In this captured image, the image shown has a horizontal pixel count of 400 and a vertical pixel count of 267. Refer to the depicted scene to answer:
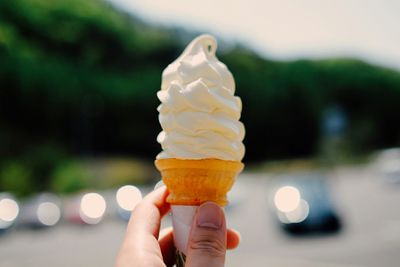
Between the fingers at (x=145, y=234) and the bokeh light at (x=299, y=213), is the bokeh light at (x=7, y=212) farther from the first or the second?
the fingers at (x=145, y=234)

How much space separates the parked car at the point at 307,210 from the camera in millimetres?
11508

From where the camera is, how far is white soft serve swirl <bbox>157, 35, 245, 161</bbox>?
1.92 metres

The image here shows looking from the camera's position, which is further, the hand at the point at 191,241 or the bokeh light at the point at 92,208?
the bokeh light at the point at 92,208

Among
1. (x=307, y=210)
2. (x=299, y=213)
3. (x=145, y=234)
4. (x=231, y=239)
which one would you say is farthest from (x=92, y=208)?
(x=145, y=234)

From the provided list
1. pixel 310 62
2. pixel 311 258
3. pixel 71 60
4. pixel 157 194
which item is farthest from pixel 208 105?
pixel 310 62

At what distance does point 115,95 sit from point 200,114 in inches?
1415

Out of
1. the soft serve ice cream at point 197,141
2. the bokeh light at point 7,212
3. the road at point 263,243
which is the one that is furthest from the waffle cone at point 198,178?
the bokeh light at point 7,212

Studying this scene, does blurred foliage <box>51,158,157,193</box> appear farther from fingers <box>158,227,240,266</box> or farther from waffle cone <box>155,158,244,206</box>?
waffle cone <box>155,158,244,206</box>

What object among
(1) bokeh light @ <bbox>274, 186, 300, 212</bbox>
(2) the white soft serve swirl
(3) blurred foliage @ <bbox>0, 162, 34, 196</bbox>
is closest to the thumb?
(2) the white soft serve swirl

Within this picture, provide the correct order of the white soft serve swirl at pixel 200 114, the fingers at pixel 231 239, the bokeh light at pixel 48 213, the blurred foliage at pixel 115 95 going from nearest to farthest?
the white soft serve swirl at pixel 200 114 → the fingers at pixel 231 239 → the bokeh light at pixel 48 213 → the blurred foliage at pixel 115 95

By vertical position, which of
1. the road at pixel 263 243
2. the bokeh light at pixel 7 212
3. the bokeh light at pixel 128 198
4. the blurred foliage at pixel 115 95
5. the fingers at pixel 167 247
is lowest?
the fingers at pixel 167 247

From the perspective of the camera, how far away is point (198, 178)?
1.93 metres

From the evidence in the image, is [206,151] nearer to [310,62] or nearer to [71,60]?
[71,60]

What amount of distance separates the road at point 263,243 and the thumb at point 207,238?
25.2 ft
